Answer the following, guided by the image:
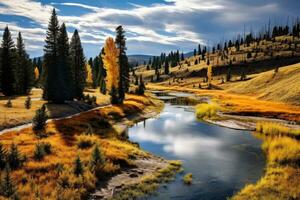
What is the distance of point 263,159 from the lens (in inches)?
1185

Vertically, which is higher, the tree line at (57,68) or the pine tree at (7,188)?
the tree line at (57,68)

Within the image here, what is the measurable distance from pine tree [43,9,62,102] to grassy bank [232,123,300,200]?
37.7 metres

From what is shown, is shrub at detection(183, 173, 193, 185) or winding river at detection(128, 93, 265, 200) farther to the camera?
shrub at detection(183, 173, 193, 185)

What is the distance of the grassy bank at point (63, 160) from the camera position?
19031 millimetres

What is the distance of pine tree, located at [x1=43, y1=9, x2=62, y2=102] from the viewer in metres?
56.1

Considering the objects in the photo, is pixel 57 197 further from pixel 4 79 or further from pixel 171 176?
pixel 4 79

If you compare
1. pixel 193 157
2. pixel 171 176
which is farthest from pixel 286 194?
pixel 193 157

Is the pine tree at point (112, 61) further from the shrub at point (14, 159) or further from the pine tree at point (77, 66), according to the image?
the shrub at point (14, 159)

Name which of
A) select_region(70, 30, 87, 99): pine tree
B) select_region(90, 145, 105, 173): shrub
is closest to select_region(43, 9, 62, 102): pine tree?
select_region(70, 30, 87, 99): pine tree

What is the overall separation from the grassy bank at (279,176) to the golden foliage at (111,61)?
41.6 meters

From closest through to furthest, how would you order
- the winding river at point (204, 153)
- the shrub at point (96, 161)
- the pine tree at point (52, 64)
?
the winding river at point (204, 153), the shrub at point (96, 161), the pine tree at point (52, 64)

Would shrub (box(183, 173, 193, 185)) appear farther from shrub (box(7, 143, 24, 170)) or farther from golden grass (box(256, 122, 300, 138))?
golden grass (box(256, 122, 300, 138))

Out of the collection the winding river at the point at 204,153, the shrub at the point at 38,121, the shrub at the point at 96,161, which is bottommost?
the winding river at the point at 204,153

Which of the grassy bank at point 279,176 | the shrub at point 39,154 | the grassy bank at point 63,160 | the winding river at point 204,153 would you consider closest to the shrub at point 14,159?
the grassy bank at point 63,160
